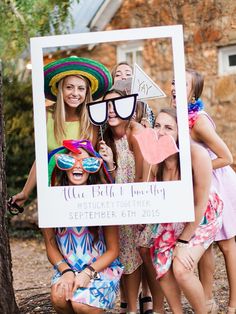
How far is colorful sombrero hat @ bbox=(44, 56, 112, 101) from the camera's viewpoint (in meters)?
3.30

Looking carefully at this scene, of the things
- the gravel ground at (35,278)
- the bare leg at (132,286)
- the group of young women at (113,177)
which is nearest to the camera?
the group of young women at (113,177)

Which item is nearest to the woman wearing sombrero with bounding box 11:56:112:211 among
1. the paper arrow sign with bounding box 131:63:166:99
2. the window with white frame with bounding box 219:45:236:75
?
the paper arrow sign with bounding box 131:63:166:99

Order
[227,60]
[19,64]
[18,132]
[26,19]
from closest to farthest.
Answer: [26,19] < [227,60] < [18,132] < [19,64]

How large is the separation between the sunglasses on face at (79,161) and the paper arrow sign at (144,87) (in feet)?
1.31

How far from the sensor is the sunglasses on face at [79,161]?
330cm

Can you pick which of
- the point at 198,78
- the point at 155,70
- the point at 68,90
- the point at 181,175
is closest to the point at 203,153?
the point at 181,175

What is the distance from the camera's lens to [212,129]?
3697 mm

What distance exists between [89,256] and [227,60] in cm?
508

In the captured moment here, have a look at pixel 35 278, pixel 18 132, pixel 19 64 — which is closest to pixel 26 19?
pixel 18 132

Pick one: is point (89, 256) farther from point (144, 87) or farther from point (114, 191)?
point (144, 87)

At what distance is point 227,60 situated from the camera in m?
8.03

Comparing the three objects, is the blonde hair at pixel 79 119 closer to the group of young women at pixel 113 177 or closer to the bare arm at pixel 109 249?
the group of young women at pixel 113 177

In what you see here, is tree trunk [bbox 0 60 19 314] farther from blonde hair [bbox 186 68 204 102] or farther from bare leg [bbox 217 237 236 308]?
bare leg [bbox 217 237 236 308]

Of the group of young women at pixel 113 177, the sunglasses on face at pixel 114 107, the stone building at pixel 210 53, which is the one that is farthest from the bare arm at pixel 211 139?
the stone building at pixel 210 53
